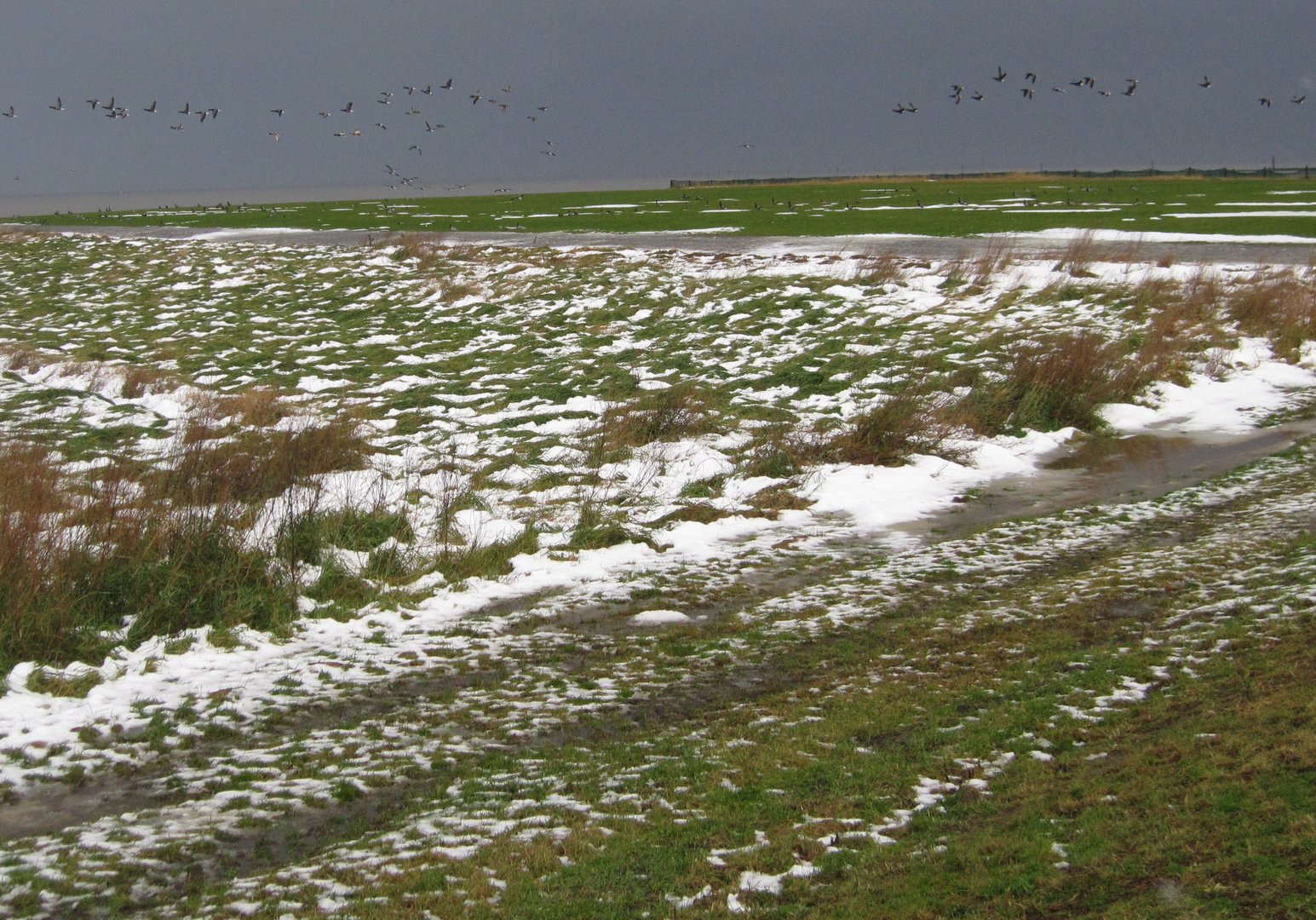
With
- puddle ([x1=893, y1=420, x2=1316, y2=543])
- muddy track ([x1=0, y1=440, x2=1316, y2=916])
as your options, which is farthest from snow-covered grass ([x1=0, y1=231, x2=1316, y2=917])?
puddle ([x1=893, y1=420, x2=1316, y2=543])

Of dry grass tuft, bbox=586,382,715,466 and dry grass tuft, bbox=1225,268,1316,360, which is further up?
dry grass tuft, bbox=1225,268,1316,360

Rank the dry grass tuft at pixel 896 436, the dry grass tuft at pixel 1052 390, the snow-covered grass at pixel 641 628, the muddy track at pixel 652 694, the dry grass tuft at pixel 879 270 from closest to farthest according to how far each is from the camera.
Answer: the snow-covered grass at pixel 641 628 < the muddy track at pixel 652 694 < the dry grass tuft at pixel 896 436 < the dry grass tuft at pixel 1052 390 < the dry grass tuft at pixel 879 270

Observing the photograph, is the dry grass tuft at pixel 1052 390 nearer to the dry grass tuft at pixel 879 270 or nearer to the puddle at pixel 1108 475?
the puddle at pixel 1108 475

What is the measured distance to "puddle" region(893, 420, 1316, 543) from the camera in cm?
1259

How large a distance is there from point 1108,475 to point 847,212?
47.8 m

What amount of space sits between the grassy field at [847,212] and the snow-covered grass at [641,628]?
25350mm

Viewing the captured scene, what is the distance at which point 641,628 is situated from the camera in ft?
30.7

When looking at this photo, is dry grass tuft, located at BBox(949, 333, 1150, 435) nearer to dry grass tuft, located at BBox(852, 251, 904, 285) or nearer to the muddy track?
the muddy track

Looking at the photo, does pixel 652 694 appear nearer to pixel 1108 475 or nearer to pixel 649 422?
pixel 649 422

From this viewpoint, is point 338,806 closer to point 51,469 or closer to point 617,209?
point 51,469

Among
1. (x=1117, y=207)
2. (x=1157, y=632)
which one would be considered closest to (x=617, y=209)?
(x=1117, y=207)

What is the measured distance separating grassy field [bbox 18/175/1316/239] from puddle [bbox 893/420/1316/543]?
27.0 meters

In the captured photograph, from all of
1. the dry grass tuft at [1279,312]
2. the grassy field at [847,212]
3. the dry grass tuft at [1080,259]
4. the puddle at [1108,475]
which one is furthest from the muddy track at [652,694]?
the grassy field at [847,212]

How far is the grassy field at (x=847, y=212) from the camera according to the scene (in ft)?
151
